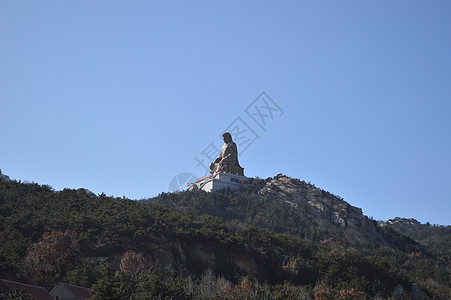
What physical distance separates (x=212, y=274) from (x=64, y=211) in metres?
11.0

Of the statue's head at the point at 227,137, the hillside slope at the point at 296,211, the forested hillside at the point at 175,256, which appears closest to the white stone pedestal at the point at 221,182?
the hillside slope at the point at 296,211

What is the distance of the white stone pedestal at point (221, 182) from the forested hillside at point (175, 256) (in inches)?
279

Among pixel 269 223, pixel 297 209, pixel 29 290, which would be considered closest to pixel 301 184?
pixel 297 209

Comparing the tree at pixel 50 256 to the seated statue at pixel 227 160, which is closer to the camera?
the tree at pixel 50 256

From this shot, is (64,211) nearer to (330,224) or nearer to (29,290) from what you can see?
A: (29,290)

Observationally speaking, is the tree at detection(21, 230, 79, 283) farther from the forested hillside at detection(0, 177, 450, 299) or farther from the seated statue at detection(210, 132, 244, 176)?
the seated statue at detection(210, 132, 244, 176)

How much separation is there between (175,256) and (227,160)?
73.8ft

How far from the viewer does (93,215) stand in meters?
33.7

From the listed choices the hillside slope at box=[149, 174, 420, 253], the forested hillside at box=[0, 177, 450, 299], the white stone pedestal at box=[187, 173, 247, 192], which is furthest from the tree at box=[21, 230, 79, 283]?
the white stone pedestal at box=[187, 173, 247, 192]

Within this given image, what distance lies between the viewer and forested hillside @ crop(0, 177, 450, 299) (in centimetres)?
2564

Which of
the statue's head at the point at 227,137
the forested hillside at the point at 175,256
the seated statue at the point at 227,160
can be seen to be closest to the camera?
the forested hillside at the point at 175,256

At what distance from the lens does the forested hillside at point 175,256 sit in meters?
25.6

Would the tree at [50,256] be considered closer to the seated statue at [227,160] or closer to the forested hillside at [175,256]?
the forested hillside at [175,256]

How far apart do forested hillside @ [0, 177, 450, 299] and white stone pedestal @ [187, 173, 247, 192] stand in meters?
7.07
